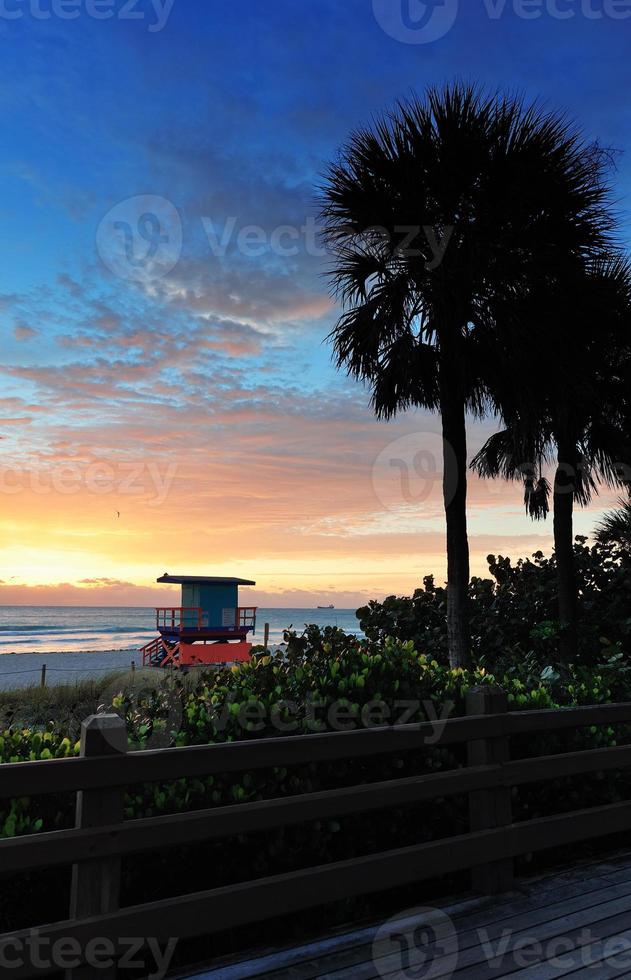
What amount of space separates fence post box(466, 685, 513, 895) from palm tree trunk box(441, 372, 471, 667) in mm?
7075

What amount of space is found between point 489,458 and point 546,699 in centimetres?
1135

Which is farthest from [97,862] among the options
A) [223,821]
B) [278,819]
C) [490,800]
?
[490,800]

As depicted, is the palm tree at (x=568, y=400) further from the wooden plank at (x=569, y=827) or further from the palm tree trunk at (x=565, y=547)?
the wooden plank at (x=569, y=827)

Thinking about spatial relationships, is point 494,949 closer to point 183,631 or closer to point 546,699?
point 546,699

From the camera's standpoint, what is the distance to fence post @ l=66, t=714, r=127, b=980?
327 cm

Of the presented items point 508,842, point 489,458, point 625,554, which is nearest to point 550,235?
point 489,458

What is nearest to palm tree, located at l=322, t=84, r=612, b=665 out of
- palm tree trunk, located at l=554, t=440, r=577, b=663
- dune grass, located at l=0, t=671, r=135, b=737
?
palm tree trunk, located at l=554, t=440, r=577, b=663

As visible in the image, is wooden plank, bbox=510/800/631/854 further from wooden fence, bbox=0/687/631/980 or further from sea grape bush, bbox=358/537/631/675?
sea grape bush, bbox=358/537/631/675

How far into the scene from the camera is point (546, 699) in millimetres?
5473

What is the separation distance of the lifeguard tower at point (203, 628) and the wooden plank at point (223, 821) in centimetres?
3210

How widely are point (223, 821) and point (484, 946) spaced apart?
1.53m

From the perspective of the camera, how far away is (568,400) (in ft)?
46.5

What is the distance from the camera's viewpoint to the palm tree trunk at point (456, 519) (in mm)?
11789

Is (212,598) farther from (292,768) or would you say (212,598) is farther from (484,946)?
(484,946)
